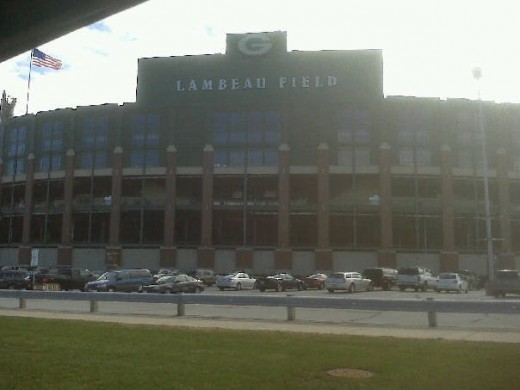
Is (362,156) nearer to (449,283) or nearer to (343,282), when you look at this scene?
(449,283)

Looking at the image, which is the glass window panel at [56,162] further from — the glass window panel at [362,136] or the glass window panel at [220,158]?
the glass window panel at [362,136]

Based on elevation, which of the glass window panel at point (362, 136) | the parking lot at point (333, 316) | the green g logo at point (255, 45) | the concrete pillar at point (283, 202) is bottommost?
the parking lot at point (333, 316)

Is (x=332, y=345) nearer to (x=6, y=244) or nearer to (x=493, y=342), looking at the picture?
(x=493, y=342)

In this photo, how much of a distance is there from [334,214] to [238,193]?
10364 millimetres

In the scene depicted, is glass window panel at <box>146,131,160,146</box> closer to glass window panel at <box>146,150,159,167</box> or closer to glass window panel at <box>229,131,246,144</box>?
glass window panel at <box>146,150,159,167</box>

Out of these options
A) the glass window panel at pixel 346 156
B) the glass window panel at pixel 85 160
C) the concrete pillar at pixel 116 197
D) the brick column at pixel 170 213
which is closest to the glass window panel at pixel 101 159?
the glass window panel at pixel 85 160

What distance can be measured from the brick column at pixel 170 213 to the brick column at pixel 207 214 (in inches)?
125

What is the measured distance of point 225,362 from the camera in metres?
10.1

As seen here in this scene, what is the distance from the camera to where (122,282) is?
1437 inches

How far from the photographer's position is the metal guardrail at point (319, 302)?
52.6 feet

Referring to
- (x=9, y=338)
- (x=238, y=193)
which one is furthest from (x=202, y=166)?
(x=9, y=338)

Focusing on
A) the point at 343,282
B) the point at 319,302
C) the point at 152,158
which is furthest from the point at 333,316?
the point at 152,158

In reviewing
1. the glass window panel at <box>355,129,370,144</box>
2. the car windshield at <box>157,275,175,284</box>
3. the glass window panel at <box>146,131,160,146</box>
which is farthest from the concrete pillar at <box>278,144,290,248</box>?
the car windshield at <box>157,275,175,284</box>

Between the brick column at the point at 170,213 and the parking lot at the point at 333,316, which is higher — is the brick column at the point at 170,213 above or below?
above
